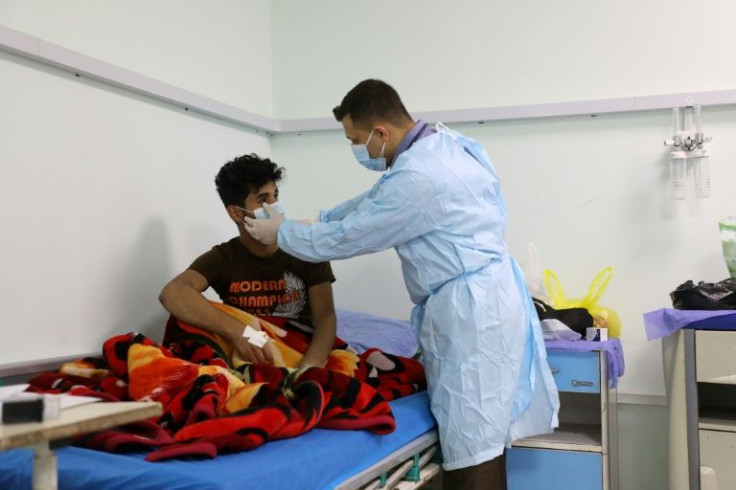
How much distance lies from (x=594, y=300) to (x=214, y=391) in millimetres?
1693

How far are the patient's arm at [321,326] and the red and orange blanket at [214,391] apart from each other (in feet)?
0.16

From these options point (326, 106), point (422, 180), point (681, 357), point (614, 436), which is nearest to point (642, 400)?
point (614, 436)

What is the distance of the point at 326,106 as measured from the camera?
351 centimetres

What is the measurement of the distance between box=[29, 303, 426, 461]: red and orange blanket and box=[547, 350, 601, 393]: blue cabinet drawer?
1.92ft

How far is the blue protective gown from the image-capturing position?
81.6 inches

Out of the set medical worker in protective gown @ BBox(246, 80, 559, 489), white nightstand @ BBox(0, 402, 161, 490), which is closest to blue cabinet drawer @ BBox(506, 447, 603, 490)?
medical worker in protective gown @ BBox(246, 80, 559, 489)

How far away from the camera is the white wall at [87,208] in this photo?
215cm

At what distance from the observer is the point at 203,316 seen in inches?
88.3

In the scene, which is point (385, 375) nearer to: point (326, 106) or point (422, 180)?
point (422, 180)

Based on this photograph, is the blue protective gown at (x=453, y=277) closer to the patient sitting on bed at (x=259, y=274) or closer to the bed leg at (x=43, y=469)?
the patient sitting on bed at (x=259, y=274)

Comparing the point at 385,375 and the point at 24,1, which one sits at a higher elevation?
the point at 24,1

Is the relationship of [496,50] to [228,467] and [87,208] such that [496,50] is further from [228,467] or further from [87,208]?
[228,467]

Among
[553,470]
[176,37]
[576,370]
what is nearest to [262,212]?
[176,37]

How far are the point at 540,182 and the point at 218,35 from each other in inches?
57.9
